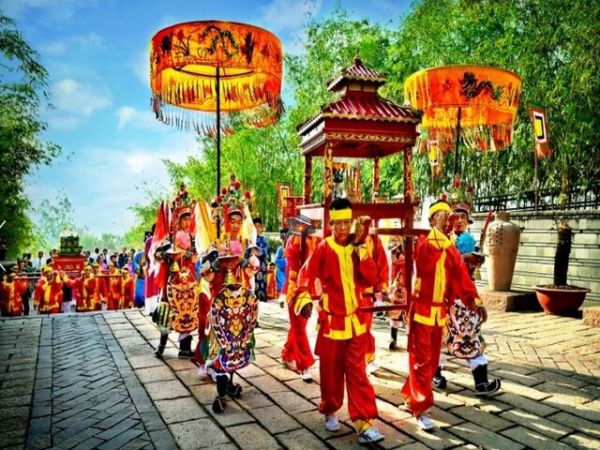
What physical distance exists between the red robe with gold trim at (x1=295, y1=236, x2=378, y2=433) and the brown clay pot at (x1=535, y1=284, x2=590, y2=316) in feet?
18.7

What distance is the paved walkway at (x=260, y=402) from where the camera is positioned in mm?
3240

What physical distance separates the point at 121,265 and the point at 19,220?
7586 millimetres

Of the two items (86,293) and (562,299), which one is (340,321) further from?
(86,293)

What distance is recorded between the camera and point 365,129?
3.86 meters

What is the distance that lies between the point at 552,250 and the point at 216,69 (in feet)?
26.9

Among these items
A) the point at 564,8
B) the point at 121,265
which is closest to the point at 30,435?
the point at 564,8

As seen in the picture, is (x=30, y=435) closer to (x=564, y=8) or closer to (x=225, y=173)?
(x=564, y=8)

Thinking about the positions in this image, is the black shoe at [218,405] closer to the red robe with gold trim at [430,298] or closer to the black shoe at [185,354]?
the red robe with gold trim at [430,298]

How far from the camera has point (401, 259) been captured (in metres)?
6.07

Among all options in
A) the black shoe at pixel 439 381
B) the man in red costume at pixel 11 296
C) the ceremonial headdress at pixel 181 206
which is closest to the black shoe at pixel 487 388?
the black shoe at pixel 439 381

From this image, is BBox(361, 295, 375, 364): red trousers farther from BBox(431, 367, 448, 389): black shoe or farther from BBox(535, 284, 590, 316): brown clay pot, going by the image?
BBox(535, 284, 590, 316): brown clay pot

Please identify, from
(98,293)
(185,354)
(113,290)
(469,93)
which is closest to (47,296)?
(98,293)

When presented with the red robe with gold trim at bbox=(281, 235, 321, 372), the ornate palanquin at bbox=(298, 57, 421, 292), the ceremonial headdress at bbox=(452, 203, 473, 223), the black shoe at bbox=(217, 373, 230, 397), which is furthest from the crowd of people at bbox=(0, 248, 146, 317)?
the ceremonial headdress at bbox=(452, 203, 473, 223)

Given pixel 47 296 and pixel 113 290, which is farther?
pixel 113 290
